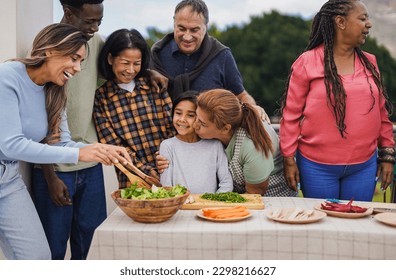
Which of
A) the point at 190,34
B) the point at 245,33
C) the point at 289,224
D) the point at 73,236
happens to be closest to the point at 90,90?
the point at 190,34

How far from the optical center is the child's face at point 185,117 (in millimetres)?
2639

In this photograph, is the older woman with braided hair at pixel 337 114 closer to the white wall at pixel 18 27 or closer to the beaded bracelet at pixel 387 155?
the beaded bracelet at pixel 387 155

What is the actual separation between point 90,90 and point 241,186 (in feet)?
2.89

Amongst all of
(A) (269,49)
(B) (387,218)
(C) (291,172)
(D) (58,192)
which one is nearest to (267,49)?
(A) (269,49)

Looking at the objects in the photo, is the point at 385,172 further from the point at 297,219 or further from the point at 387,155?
the point at 297,219

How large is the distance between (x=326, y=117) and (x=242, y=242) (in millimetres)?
855

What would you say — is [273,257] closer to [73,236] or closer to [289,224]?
[289,224]

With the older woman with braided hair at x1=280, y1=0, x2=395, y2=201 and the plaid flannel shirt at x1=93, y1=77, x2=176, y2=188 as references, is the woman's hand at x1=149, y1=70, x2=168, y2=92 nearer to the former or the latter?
the plaid flannel shirt at x1=93, y1=77, x2=176, y2=188

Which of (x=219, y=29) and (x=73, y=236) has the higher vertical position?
(x=219, y=29)

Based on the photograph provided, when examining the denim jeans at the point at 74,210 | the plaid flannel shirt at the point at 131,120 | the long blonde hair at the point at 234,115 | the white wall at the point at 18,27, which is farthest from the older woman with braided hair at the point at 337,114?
the white wall at the point at 18,27

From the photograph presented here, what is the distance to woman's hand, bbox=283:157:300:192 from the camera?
8.68ft

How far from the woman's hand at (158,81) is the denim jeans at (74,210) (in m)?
0.50

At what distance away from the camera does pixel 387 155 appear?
266 centimetres

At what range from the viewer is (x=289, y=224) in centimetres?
205
